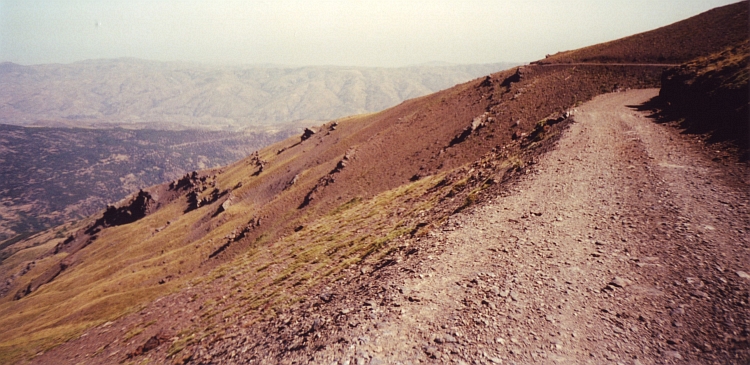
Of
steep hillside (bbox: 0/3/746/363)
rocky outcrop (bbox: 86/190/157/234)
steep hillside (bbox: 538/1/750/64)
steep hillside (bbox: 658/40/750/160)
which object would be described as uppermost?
steep hillside (bbox: 538/1/750/64)

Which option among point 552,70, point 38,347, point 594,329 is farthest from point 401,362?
point 552,70

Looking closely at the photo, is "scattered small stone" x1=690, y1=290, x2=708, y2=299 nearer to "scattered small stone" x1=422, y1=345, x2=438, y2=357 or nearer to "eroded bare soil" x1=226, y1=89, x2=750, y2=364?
"eroded bare soil" x1=226, y1=89, x2=750, y2=364

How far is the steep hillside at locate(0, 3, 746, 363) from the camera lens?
18438mm

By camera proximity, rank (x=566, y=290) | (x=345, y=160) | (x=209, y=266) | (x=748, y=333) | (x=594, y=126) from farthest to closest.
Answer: (x=345, y=160)
(x=209, y=266)
(x=594, y=126)
(x=566, y=290)
(x=748, y=333)

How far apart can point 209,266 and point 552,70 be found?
59.7 metres

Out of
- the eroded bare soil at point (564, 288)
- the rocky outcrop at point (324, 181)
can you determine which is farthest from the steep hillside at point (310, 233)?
the eroded bare soil at point (564, 288)

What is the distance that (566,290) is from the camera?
34.2ft

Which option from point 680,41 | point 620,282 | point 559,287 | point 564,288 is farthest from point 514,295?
point 680,41

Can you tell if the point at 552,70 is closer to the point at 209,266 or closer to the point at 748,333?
the point at 748,333

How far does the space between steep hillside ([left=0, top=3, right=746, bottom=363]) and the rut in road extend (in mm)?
1518

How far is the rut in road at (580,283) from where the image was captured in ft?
27.8

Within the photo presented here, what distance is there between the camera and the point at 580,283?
10617 mm

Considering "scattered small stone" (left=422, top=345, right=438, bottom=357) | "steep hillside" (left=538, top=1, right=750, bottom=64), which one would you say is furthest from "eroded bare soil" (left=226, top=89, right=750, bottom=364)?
"steep hillside" (left=538, top=1, right=750, bottom=64)

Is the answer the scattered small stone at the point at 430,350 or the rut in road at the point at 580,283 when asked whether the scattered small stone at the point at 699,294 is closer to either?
the rut in road at the point at 580,283
